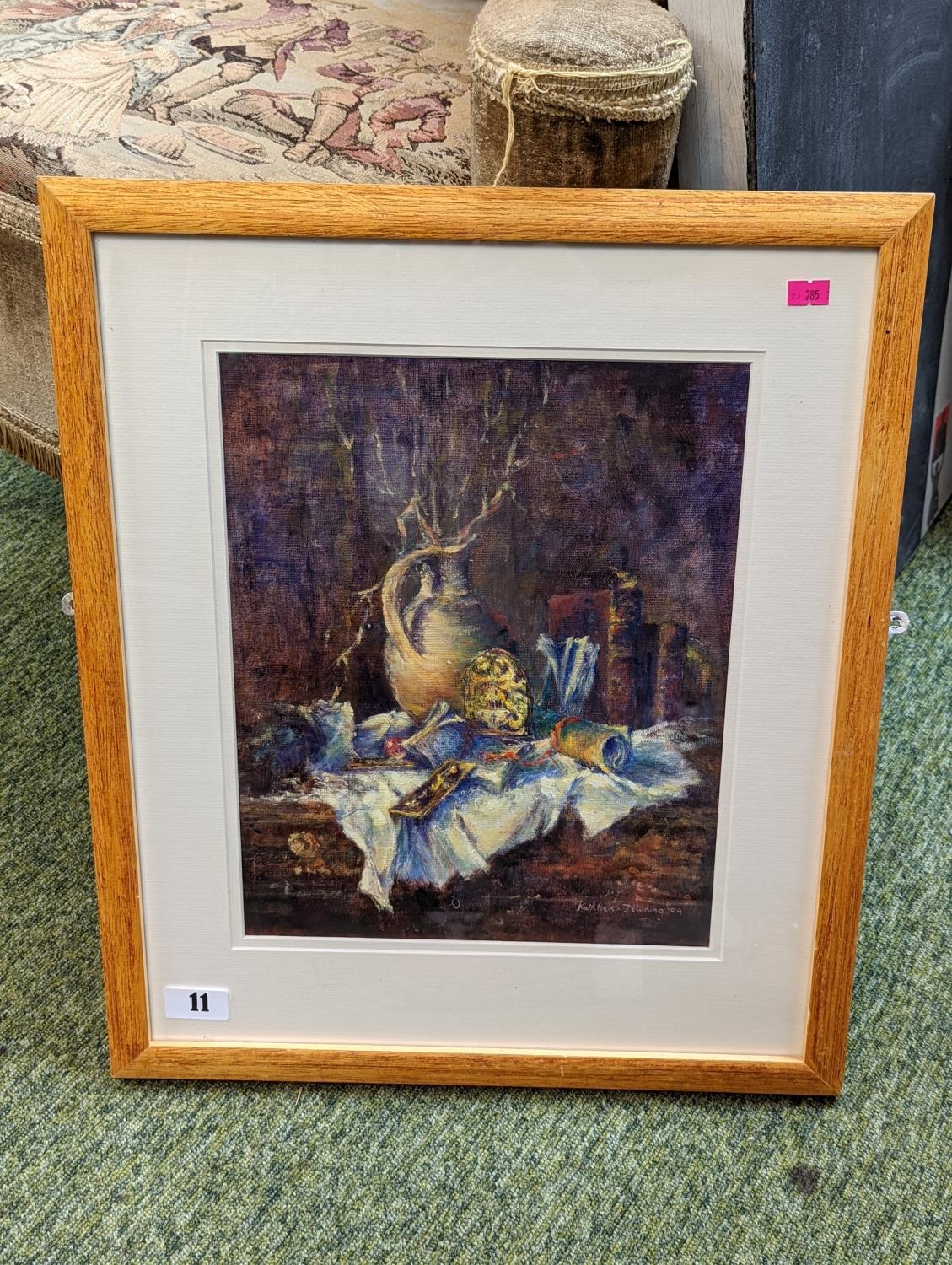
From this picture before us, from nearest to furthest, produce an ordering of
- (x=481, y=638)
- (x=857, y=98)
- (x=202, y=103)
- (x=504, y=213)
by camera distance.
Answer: (x=504, y=213)
(x=481, y=638)
(x=857, y=98)
(x=202, y=103)

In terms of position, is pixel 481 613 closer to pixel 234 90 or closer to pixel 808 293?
pixel 808 293

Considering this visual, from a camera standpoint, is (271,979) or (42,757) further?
(42,757)

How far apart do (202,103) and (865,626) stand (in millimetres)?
734

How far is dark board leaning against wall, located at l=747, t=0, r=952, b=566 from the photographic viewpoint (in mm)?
861

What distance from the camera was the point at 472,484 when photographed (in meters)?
0.82

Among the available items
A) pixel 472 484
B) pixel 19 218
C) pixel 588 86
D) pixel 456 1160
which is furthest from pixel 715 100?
pixel 456 1160

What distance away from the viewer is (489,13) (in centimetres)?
83

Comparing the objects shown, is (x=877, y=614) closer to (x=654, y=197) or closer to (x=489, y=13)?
(x=654, y=197)

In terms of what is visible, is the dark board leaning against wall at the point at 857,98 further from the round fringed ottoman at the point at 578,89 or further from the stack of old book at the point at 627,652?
the stack of old book at the point at 627,652

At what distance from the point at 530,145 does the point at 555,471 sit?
0.65 ft

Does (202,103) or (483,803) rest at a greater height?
(202,103)

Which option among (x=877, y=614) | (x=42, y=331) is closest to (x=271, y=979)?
(x=877, y=614)

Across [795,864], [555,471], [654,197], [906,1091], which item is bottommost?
[906,1091]

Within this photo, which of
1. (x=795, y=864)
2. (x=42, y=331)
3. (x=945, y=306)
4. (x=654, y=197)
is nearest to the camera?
(x=654, y=197)
